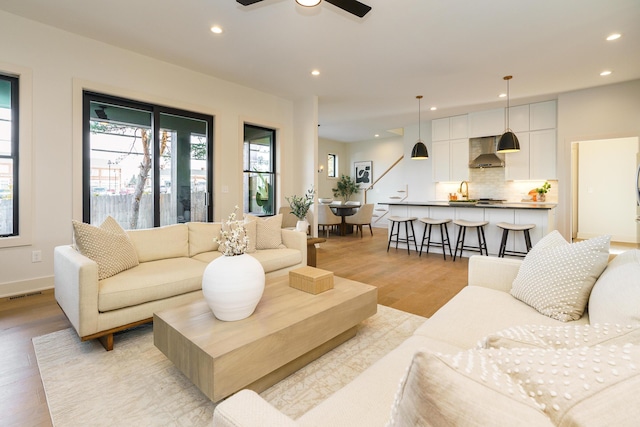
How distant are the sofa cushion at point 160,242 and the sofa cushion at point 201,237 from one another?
50 mm

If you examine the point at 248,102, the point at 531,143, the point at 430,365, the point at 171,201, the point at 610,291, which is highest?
the point at 248,102

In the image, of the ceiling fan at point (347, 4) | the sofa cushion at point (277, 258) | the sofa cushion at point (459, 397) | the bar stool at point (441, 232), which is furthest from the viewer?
the bar stool at point (441, 232)

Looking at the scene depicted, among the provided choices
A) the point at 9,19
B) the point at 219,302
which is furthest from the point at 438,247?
the point at 9,19

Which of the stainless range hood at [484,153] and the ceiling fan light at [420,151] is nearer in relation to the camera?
the ceiling fan light at [420,151]

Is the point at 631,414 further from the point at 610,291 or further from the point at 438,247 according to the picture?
the point at 438,247

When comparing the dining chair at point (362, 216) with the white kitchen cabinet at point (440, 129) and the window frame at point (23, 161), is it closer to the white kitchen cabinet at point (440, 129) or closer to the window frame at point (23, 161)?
the white kitchen cabinet at point (440, 129)

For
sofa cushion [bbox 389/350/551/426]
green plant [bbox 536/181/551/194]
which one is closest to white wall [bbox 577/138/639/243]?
green plant [bbox 536/181/551/194]

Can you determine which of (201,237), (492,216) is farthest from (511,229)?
(201,237)

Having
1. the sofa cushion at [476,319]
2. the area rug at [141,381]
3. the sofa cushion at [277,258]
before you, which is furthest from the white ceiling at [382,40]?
the area rug at [141,381]

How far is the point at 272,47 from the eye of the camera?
3.89 m

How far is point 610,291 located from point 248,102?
5.35 metres

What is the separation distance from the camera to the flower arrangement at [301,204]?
503cm

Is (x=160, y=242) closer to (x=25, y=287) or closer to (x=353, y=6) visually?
(x=25, y=287)

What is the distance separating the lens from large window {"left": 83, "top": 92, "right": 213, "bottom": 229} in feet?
12.9
